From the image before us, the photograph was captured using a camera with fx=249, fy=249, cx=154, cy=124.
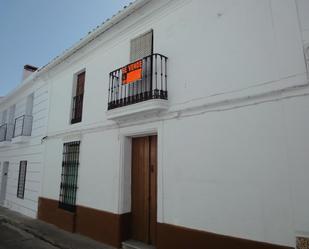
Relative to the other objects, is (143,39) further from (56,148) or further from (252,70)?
(56,148)

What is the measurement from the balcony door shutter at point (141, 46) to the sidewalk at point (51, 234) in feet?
15.7

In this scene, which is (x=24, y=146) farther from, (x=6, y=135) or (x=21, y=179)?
(x=6, y=135)

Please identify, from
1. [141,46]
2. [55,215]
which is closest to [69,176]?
[55,215]

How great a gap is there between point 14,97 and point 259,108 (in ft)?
44.1

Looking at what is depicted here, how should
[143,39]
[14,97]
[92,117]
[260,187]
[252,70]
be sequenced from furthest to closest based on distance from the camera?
[14,97], [92,117], [143,39], [252,70], [260,187]

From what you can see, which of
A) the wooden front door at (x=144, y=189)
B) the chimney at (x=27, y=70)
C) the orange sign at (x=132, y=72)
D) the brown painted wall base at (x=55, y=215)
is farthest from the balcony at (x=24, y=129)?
the orange sign at (x=132, y=72)

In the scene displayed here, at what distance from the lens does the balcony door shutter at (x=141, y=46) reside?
6210 mm

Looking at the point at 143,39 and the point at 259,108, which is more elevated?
the point at 143,39

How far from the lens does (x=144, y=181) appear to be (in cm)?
595

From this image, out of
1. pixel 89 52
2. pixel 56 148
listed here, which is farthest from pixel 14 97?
pixel 89 52

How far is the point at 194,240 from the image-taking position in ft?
14.4

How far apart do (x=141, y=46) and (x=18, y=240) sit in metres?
6.25

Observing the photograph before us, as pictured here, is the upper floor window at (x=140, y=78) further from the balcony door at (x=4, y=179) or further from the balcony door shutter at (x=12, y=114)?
the balcony door at (x=4, y=179)

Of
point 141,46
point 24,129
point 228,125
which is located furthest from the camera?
point 24,129
